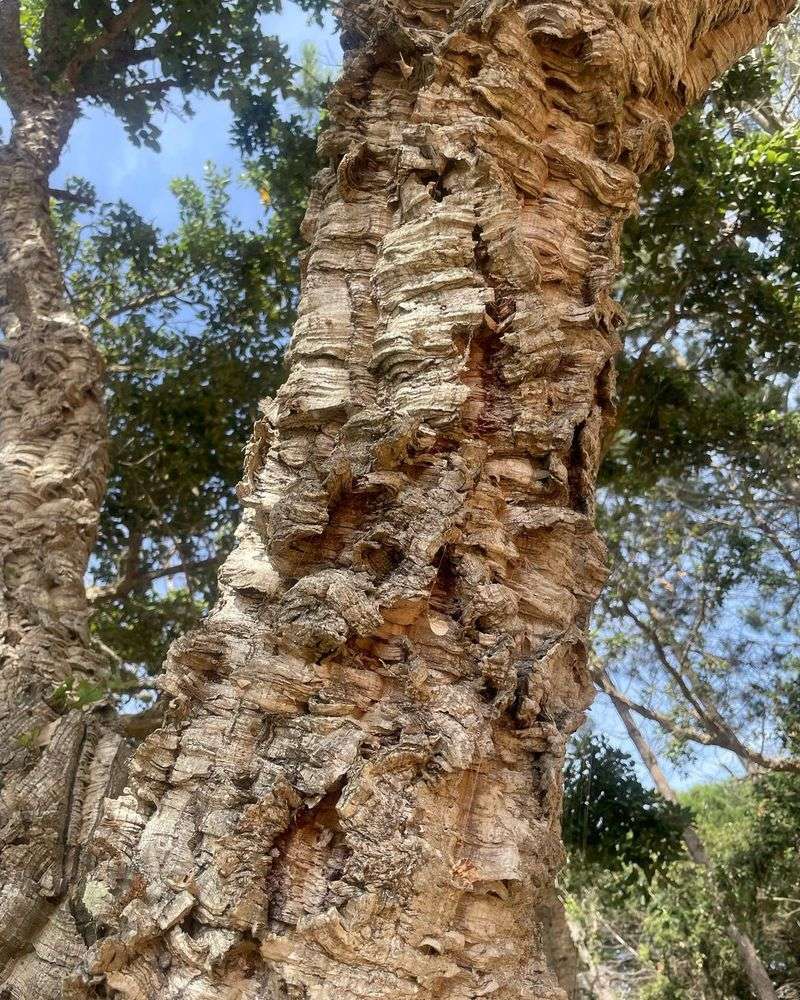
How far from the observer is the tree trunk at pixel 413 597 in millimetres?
1109

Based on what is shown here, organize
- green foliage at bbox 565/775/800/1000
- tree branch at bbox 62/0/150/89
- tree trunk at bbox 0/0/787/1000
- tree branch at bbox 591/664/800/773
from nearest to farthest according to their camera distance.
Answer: tree trunk at bbox 0/0/787/1000 → tree branch at bbox 62/0/150/89 → tree branch at bbox 591/664/800/773 → green foliage at bbox 565/775/800/1000

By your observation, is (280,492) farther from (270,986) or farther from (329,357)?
(270,986)

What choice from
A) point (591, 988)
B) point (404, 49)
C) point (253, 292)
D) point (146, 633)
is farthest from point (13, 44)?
point (591, 988)

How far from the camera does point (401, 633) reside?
1.34 meters

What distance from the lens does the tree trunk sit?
3.64 feet

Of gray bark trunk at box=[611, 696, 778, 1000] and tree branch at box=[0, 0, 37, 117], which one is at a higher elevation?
tree branch at box=[0, 0, 37, 117]

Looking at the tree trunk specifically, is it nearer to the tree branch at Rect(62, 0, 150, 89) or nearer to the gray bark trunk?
the tree branch at Rect(62, 0, 150, 89)

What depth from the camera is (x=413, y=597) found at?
4.29 ft

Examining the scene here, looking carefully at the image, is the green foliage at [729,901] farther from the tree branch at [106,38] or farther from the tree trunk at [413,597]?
the tree branch at [106,38]

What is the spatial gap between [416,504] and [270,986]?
2.45 ft

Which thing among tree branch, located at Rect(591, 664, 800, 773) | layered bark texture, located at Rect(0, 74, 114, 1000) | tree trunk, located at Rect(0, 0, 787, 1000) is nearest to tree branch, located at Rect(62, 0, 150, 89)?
layered bark texture, located at Rect(0, 74, 114, 1000)

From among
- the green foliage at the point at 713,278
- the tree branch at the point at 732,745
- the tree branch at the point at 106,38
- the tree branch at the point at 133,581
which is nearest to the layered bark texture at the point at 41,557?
the tree branch at the point at 106,38

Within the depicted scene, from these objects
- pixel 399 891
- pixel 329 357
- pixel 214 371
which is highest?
pixel 214 371

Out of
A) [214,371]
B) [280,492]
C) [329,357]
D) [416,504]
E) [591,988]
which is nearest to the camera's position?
[416,504]
